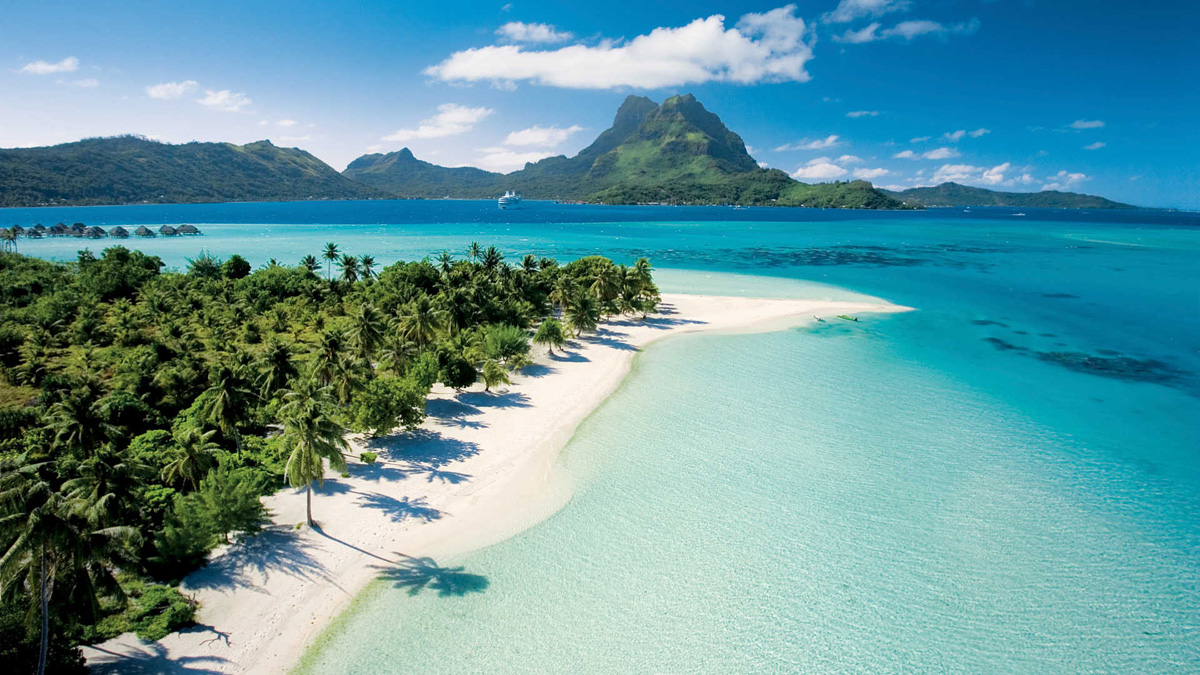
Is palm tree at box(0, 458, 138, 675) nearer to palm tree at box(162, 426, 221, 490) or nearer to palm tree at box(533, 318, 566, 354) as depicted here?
palm tree at box(162, 426, 221, 490)

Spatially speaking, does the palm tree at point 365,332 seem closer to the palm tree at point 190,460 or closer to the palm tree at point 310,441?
the palm tree at point 190,460

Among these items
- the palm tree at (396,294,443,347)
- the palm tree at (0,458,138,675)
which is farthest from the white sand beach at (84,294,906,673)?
the palm tree at (396,294,443,347)

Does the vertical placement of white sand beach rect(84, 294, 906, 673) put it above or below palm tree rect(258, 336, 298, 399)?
below

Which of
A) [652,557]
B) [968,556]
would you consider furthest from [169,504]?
[968,556]

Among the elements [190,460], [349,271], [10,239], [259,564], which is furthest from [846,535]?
[10,239]

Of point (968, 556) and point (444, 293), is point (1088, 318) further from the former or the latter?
point (444, 293)

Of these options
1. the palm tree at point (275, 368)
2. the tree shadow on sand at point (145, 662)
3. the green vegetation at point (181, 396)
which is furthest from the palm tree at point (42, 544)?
the palm tree at point (275, 368)
